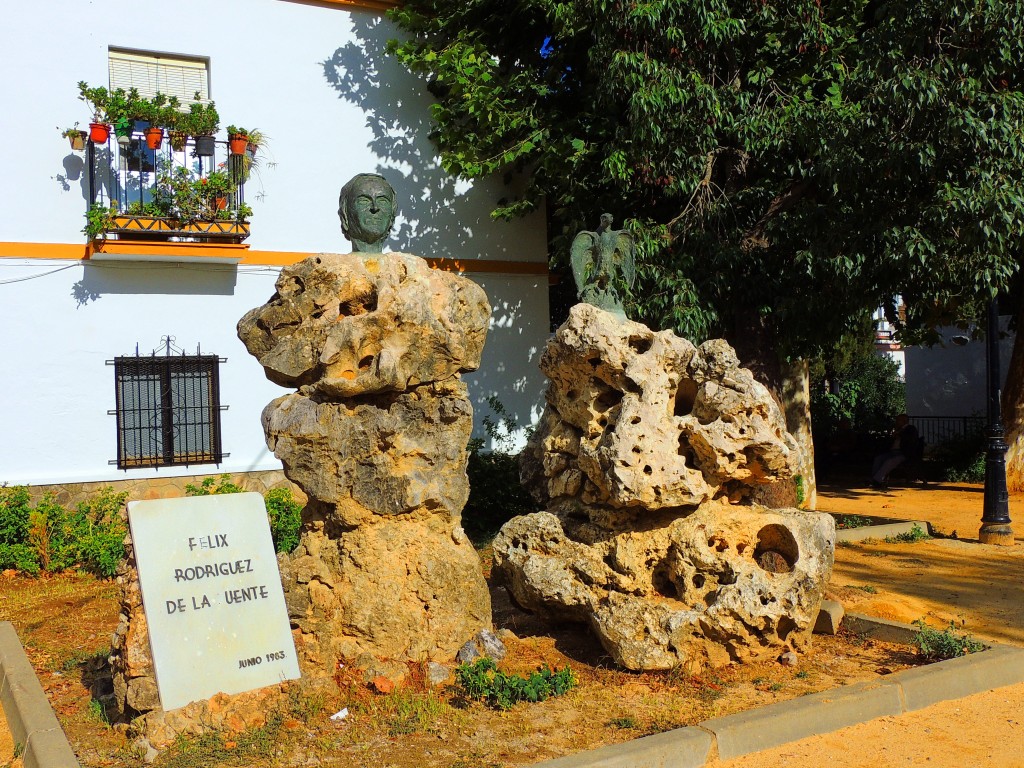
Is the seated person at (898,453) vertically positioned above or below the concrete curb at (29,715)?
above

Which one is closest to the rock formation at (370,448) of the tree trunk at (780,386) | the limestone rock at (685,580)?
the limestone rock at (685,580)

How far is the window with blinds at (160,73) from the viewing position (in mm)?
11289

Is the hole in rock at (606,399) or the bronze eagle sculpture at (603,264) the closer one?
the hole in rock at (606,399)

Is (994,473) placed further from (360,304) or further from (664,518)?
(360,304)

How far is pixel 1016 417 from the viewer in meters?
15.0

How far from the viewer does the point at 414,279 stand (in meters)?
5.79

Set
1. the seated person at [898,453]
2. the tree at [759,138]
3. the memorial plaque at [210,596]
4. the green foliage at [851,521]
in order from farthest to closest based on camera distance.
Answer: the seated person at [898,453] → the green foliage at [851,521] → the tree at [759,138] → the memorial plaque at [210,596]

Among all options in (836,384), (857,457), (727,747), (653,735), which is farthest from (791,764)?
(836,384)

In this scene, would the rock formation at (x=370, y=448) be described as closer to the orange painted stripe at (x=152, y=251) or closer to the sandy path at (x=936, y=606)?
the sandy path at (x=936, y=606)

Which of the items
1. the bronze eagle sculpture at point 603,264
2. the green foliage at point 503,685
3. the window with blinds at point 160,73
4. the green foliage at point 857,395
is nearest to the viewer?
the green foliage at point 503,685

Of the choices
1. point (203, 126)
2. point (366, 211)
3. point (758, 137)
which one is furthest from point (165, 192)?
point (758, 137)

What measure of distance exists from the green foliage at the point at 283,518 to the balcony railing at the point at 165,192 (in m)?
3.13

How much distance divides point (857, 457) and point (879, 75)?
40.8ft

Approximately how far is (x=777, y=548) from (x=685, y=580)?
0.71 metres
